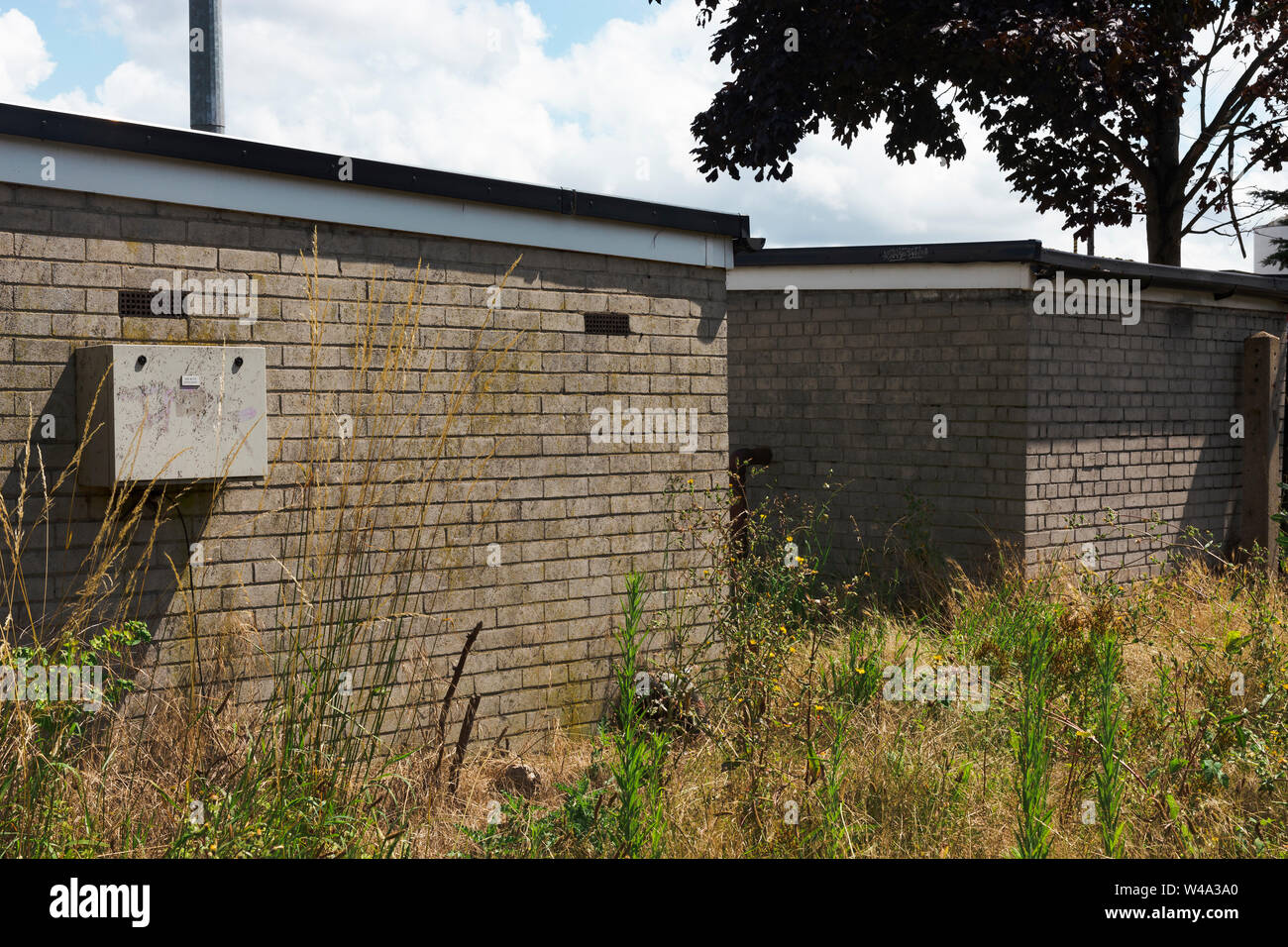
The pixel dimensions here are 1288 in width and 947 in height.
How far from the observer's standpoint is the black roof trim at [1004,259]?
861cm

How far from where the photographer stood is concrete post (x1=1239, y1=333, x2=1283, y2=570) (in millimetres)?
10562

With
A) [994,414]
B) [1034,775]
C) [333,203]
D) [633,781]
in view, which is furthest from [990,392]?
[633,781]

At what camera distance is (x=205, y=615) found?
4.84 m

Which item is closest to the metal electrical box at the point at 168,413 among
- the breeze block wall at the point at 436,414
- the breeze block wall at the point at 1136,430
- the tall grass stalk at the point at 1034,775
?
the breeze block wall at the point at 436,414

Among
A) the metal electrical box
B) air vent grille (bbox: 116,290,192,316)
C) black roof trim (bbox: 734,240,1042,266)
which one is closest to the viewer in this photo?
the metal electrical box

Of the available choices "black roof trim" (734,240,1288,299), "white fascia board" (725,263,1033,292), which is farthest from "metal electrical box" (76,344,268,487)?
"white fascia board" (725,263,1033,292)

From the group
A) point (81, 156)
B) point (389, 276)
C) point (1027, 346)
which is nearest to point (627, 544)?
point (389, 276)

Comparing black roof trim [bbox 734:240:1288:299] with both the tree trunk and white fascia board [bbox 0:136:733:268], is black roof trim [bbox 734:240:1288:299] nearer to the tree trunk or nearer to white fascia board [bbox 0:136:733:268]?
white fascia board [bbox 0:136:733:268]

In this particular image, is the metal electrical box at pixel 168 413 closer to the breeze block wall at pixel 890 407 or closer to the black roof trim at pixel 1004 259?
the black roof trim at pixel 1004 259

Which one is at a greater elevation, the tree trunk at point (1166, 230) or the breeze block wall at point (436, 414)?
the tree trunk at point (1166, 230)

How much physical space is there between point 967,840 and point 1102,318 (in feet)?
20.2

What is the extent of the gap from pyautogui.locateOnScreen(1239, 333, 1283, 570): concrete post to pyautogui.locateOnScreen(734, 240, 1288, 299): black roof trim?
0.64 metres

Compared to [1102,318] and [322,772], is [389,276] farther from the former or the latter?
[1102,318]

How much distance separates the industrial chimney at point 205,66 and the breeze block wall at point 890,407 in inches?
185
